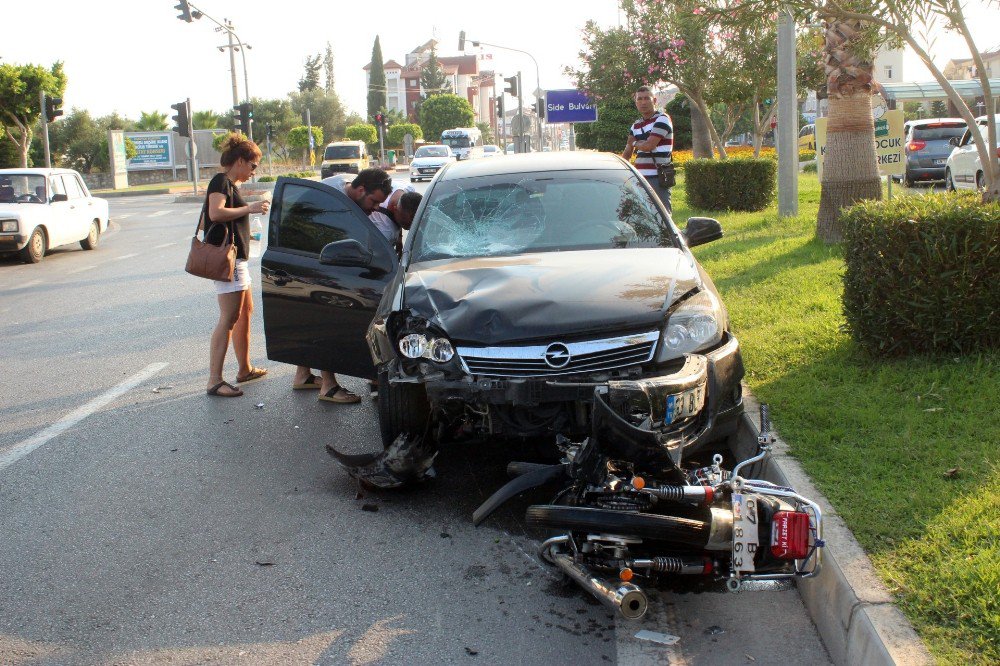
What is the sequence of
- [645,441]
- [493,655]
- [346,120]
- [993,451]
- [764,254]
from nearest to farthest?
[493,655], [645,441], [993,451], [764,254], [346,120]

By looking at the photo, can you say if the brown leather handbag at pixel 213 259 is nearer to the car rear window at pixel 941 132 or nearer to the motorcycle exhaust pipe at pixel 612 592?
the motorcycle exhaust pipe at pixel 612 592

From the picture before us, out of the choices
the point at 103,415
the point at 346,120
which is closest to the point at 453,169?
the point at 103,415

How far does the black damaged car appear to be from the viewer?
4.50 m

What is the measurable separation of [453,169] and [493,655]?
3.86 metres

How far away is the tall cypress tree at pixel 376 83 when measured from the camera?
120 metres

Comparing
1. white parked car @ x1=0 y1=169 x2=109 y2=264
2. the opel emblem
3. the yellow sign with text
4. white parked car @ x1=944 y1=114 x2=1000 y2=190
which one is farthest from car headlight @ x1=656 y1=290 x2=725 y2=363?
white parked car @ x1=0 y1=169 x2=109 y2=264

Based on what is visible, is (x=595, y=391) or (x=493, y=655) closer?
(x=493, y=655)

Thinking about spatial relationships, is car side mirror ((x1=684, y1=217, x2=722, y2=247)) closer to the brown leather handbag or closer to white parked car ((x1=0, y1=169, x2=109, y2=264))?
the brown leather handbag

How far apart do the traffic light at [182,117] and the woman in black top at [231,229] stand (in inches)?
1204

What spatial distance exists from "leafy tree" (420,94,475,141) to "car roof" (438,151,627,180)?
96.5m

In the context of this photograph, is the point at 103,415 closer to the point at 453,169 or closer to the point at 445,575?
the point at 453,169

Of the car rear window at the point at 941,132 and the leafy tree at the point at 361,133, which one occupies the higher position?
the leafy tree at the point at 361,133

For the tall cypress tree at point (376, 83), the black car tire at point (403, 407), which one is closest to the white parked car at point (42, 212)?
the black car tire at point (403, 407)

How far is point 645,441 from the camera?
3943mm
